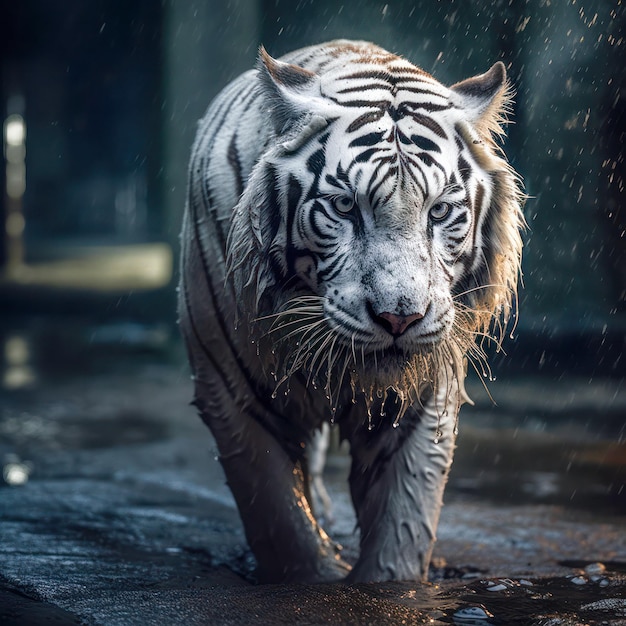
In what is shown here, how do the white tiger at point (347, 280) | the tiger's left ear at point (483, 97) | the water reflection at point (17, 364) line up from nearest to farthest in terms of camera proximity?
the white tiger at point (347, 280) → the tiger's left ear at point (483, 97) → the water reflection at point (17, 364)

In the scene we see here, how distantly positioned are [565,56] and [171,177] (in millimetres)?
2838

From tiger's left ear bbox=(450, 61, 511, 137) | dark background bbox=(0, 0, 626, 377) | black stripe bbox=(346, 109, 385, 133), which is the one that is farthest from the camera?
dark background bbox=(0, 0, 626, 377)

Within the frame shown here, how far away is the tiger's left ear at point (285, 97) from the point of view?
102 inches

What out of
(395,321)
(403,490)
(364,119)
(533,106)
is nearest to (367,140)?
(364,119)

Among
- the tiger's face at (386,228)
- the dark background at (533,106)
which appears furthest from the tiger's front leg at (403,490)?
the dark background at (533,106)

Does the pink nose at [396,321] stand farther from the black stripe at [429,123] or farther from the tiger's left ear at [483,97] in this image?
the tiger's left ear at [483,97]

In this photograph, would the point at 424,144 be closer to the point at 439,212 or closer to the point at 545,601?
the point at 439,212

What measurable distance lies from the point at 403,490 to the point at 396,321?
73 centimetres

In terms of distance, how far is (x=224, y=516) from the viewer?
3959 mm

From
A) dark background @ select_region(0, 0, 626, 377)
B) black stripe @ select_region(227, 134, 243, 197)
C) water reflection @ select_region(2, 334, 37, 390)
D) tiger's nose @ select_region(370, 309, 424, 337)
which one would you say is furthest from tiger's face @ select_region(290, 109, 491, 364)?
water reflection @ select_region(2, 334, 37, 390)

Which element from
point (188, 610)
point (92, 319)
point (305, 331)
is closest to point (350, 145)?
point (305, 331)

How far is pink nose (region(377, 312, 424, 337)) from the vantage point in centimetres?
233

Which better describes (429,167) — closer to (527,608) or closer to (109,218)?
(527,608)

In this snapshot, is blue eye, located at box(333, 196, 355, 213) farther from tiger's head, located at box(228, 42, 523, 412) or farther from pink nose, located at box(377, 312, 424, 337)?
pink nose, located at box(377, 312, 424, 337)
